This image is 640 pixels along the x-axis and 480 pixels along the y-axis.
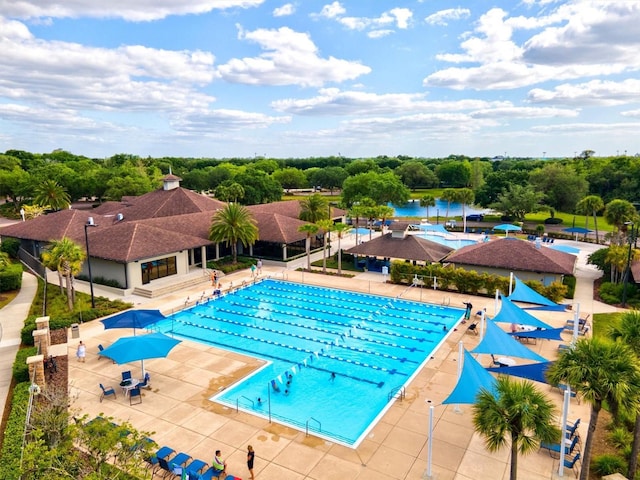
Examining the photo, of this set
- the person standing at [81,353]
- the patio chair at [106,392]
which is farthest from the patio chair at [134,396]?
the person standing at [81,353]

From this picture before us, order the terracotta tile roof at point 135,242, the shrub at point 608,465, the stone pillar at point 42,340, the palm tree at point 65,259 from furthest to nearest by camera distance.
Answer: the terracotta tile roof at point 135,242 < the palm tree at point 65,259 < the stone pillar at point 42,340 < the shrub at point 608,465

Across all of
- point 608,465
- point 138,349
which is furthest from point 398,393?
point 138,349

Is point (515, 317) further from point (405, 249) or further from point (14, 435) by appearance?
point (14, 435)

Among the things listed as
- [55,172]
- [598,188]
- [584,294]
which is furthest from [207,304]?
[598,188]

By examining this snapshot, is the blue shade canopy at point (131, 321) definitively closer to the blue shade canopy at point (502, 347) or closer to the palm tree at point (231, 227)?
the blue shade canopy at point (502, 347)

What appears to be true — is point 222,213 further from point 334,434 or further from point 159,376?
point 334,434

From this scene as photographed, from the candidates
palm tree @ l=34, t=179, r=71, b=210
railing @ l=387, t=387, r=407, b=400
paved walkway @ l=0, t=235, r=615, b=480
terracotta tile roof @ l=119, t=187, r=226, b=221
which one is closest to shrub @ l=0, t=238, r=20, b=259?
terracotta tile roof @ l=119, t=187, r=226, b=221
